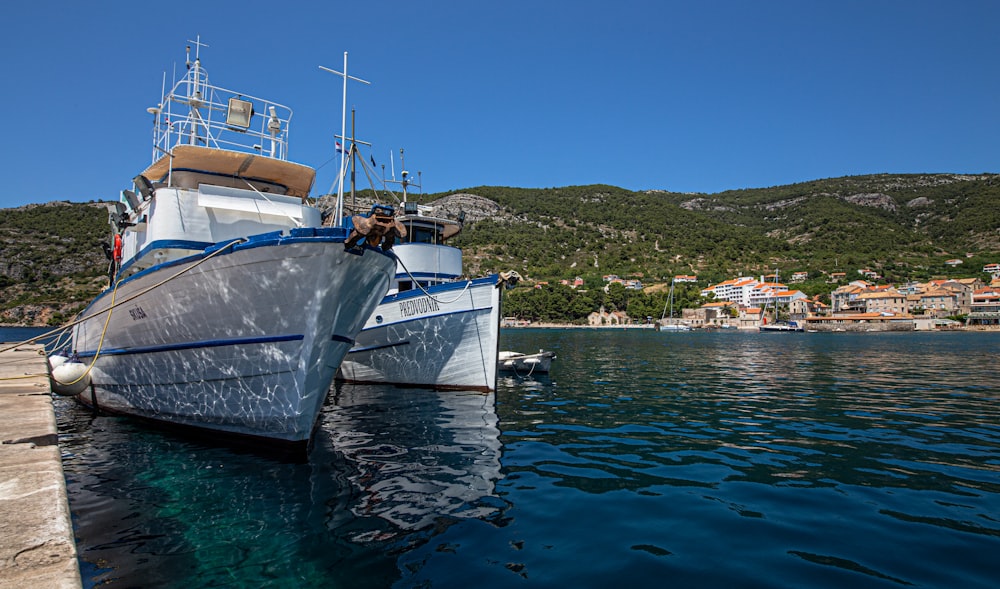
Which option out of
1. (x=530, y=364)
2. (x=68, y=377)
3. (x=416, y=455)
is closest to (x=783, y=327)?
(x=530, y=364)

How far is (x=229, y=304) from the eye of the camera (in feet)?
24.8

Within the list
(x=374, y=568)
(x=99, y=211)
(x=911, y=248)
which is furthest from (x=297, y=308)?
(x=911, y=248)

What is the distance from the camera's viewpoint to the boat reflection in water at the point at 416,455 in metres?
5.49

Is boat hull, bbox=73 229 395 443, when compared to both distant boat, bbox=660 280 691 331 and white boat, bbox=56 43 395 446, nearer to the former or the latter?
white boat, bbox=56 43 395 446

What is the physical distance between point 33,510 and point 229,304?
4837 mm

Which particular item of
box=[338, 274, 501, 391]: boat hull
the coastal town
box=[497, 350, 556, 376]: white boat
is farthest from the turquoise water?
the coastal town

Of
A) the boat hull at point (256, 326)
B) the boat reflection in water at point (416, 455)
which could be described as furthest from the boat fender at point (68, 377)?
the boat reflection in water at point (416, 455)

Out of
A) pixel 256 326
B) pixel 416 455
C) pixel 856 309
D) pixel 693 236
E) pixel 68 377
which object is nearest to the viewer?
pixel 256 326

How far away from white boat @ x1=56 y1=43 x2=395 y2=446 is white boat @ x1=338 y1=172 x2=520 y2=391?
4.46m

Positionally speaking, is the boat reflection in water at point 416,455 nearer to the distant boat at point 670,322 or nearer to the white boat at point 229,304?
the white boat at point 229,304

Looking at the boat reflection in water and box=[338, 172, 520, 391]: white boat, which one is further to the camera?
box=[338, 172, 520, 391]: white boat

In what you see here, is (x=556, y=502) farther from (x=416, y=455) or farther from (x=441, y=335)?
(x=441, y=335)

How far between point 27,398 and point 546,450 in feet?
25.6

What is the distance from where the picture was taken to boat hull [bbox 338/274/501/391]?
14.5 m
